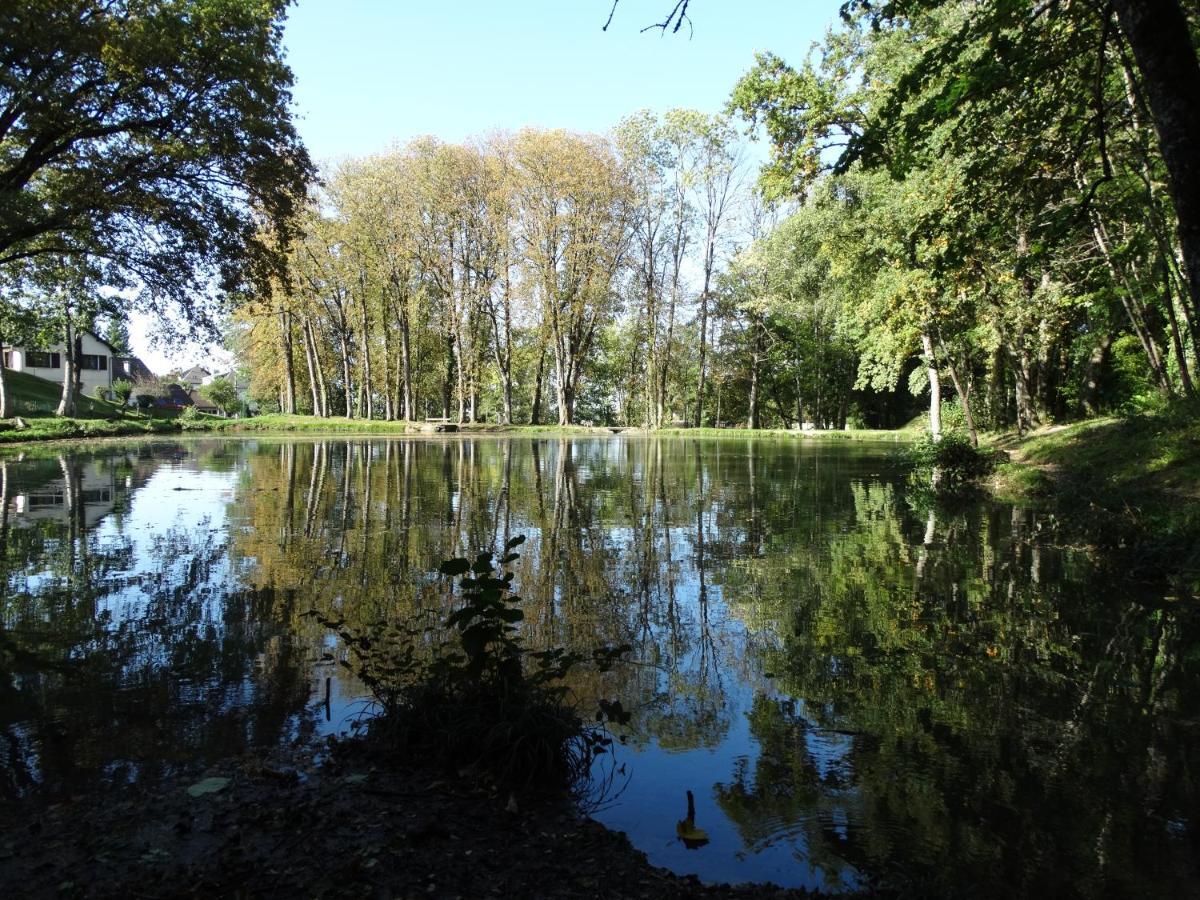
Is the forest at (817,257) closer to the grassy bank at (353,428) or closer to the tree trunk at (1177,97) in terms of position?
the tree trunk at (1177,97)

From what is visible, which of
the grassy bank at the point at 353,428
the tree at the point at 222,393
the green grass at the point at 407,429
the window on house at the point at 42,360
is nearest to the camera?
the grassy bank at the point at 353,428

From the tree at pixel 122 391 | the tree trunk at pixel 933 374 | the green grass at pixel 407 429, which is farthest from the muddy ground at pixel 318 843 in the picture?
the tree at pixel 122 391

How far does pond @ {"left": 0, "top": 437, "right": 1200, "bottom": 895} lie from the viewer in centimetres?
356

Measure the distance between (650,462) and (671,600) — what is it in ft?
62.2

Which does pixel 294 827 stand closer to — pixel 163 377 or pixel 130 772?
pixel 130 772

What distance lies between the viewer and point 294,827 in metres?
3.23

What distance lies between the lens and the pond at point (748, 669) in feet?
11.7

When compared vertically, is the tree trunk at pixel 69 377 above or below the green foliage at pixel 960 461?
above

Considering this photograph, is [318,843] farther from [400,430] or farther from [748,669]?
[400,430]

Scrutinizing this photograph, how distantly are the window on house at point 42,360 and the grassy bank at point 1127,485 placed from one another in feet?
243

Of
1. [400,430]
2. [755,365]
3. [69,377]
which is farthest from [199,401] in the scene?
[755,365]

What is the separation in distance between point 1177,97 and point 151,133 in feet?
61.0

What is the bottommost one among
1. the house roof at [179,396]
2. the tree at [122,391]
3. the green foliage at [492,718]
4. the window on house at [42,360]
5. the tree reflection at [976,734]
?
the tree reflection at [976,734]

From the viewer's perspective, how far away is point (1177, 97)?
13.4ft
